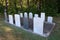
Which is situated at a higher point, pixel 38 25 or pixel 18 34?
pixel 38 25

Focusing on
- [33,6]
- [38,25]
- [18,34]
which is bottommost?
[18,34]

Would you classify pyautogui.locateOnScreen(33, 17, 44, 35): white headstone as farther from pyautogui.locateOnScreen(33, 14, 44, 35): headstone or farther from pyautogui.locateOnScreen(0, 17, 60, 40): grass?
pyautogui.locateOnScreen(0, 17, 60, 40): grass

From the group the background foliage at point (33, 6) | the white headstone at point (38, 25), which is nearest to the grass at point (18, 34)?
the white headstone at point (38, 25)

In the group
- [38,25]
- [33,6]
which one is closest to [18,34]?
[38,25]

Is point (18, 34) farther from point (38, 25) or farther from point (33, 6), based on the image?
point (33, 6)

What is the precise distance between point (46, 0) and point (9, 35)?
13.3 ft

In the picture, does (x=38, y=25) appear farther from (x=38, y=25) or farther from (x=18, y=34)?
(x=18, y=34)

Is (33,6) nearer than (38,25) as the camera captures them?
No

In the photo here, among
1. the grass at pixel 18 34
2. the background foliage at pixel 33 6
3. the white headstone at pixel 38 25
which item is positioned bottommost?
the grass at pixel 18 34

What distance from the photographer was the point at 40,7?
7516mm

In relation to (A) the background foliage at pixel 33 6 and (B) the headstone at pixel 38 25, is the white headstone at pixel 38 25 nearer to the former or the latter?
(B) the headstone at pixel 38 25

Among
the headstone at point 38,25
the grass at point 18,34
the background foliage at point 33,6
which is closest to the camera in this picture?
the grass at point 18,34

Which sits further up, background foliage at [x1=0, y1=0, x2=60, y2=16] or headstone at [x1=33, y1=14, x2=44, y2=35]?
background foliage at [x1=0, y1=0, x2=60, y2=16]

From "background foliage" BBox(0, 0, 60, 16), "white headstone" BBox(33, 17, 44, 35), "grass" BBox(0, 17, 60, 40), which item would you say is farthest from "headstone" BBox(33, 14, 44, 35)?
"background foliage" BBox(0, 0, 60, 16)
